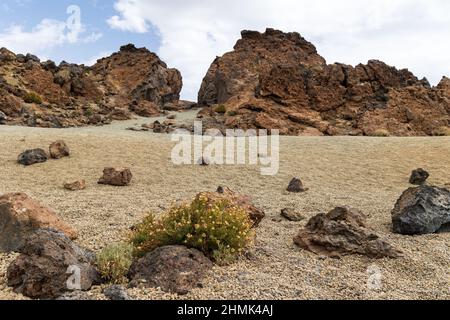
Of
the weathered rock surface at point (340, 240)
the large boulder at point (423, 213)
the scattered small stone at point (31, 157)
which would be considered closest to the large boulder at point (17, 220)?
the weathered rock surface at point (340, 240)

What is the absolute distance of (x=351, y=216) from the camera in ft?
29.5

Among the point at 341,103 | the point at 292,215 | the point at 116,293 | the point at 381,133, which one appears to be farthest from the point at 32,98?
the point at 116,293

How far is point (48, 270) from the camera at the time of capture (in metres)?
5.66

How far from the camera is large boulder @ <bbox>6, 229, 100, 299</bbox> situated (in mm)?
5570

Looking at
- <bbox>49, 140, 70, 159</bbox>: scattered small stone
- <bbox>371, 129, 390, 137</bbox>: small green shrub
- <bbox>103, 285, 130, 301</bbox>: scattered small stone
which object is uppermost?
<bbox>371, 129, 390, 137</bbox>: small green shrub

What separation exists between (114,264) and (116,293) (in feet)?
3.16

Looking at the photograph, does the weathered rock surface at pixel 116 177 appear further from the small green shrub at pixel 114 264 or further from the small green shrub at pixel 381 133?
the small green shrub at pixel 381 133

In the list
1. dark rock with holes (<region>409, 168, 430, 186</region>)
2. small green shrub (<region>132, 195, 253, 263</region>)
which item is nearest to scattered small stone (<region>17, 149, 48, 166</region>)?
small green shrub (<region>132, 195, 253, 263</region>)

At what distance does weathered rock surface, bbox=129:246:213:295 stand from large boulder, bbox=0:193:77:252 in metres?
2.28

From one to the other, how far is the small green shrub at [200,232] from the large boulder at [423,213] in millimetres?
3819

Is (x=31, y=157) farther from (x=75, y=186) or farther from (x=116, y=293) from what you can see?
(x=116, y=293)

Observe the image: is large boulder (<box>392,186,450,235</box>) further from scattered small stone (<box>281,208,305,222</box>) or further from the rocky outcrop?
the rocky outcrop
